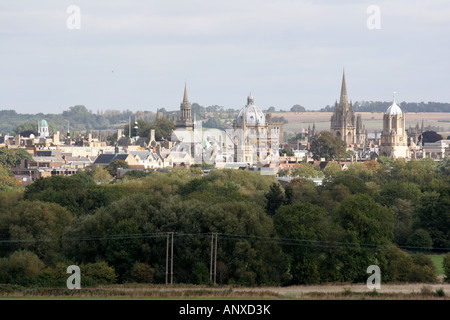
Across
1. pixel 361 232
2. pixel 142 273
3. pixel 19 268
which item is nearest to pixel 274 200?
pixel 361 232

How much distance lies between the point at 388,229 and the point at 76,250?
15402 mm

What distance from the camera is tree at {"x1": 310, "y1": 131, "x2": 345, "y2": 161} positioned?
192 meters

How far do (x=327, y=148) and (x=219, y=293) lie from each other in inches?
6018

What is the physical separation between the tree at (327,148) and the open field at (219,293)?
147m

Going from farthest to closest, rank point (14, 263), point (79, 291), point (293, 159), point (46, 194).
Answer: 1. point (293, 159)
2. point (46, 194)
3. point (14, 263)
4. point (79, 291)

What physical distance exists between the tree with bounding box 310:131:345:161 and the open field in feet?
481

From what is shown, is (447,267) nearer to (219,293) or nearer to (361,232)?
(361,232)

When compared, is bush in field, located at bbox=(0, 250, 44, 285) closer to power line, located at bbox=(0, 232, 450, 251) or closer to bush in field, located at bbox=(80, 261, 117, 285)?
bush in field, located at bbox=(80, 261, 117, 285)

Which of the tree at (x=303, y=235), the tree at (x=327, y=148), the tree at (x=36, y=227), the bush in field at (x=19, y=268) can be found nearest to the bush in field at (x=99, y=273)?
the bush in field at (x=19, y=268)

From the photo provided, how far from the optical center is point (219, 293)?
1640 inches

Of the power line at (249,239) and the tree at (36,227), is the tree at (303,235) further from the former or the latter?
the tree at (36,227)

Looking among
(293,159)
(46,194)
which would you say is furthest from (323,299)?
(293,159)

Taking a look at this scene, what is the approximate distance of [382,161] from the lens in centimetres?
17625

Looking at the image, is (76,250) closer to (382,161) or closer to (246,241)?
(246,241)
